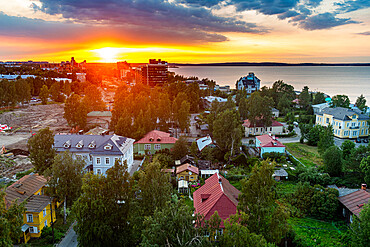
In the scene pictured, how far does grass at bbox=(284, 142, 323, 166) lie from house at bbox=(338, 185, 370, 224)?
37.3 feet

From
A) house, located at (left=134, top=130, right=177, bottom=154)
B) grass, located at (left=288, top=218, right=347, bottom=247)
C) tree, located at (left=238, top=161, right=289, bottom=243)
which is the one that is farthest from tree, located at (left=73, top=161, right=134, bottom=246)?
house, located at (left=134, top=130, right=177, bottom=154)

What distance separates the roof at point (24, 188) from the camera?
58.4 feet

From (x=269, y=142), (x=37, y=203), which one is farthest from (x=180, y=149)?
(x=37, y=203)

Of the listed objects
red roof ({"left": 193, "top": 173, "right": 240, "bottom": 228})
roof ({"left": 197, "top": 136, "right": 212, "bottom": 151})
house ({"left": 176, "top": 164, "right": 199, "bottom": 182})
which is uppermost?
red roof ({"left": 193, "top": 173, "right": 240, "bottom": 228})

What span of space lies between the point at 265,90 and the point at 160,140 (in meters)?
40.3

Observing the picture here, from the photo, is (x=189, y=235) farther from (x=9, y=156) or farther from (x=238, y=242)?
(x=9, y=156)

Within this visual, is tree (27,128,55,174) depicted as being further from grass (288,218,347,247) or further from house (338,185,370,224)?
house (338,185,370,224)

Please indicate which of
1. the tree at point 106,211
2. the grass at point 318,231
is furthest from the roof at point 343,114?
the tree at point 106,211

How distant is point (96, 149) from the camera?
88.3ft

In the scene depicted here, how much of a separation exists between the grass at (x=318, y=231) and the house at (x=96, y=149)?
15.8 meters

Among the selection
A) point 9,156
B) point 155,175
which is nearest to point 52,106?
point 9,156

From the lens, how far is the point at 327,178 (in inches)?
959

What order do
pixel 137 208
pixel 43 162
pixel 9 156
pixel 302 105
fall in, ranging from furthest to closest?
pixel 302 105 → pixel 9 156 → pixel 43 162 → pixel 137 208

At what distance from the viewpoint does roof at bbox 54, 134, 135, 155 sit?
26797mm
